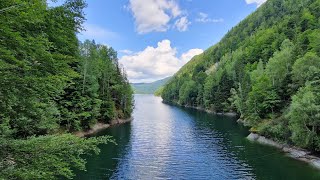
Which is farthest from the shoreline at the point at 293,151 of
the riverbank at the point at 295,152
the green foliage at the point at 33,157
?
the green foliage at the point at 33,157

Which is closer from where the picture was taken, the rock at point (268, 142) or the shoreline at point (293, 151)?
the shoreline at point (293, 151)

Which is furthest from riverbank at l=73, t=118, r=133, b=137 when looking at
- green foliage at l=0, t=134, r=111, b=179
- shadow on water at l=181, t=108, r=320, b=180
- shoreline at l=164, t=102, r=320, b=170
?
green foliage at l=0, t=134, r=111, b=179

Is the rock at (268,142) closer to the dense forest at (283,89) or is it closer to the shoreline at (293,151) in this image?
the shoreline at (293,151)

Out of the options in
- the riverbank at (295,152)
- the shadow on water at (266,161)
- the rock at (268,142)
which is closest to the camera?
the shadow on water at (266,161)

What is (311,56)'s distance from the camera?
6381cm

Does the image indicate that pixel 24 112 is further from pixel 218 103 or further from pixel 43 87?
pixel 218 103

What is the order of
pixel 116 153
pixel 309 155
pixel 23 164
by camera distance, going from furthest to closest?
pixel 116 153 → pixel 309 155 → pixel 23 164

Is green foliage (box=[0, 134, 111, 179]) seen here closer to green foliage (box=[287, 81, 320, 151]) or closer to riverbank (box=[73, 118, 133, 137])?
green foliage (box=[287, 81, 320, 151])

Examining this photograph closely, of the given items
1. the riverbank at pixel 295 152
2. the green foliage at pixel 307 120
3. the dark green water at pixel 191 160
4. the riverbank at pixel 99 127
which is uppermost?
the green foliage at pixel 307 120

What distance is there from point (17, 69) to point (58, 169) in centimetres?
388

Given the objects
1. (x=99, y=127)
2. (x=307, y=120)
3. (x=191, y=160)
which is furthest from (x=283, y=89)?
(x=99, y=127)

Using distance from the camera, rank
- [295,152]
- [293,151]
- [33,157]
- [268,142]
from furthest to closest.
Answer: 1. [268,142]
2. [293,151]
3. [295,152]
4. [33,157]

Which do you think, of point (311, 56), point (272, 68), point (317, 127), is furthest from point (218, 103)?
point (317, 127)

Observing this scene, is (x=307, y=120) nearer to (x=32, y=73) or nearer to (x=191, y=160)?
(x=191, y=160)
